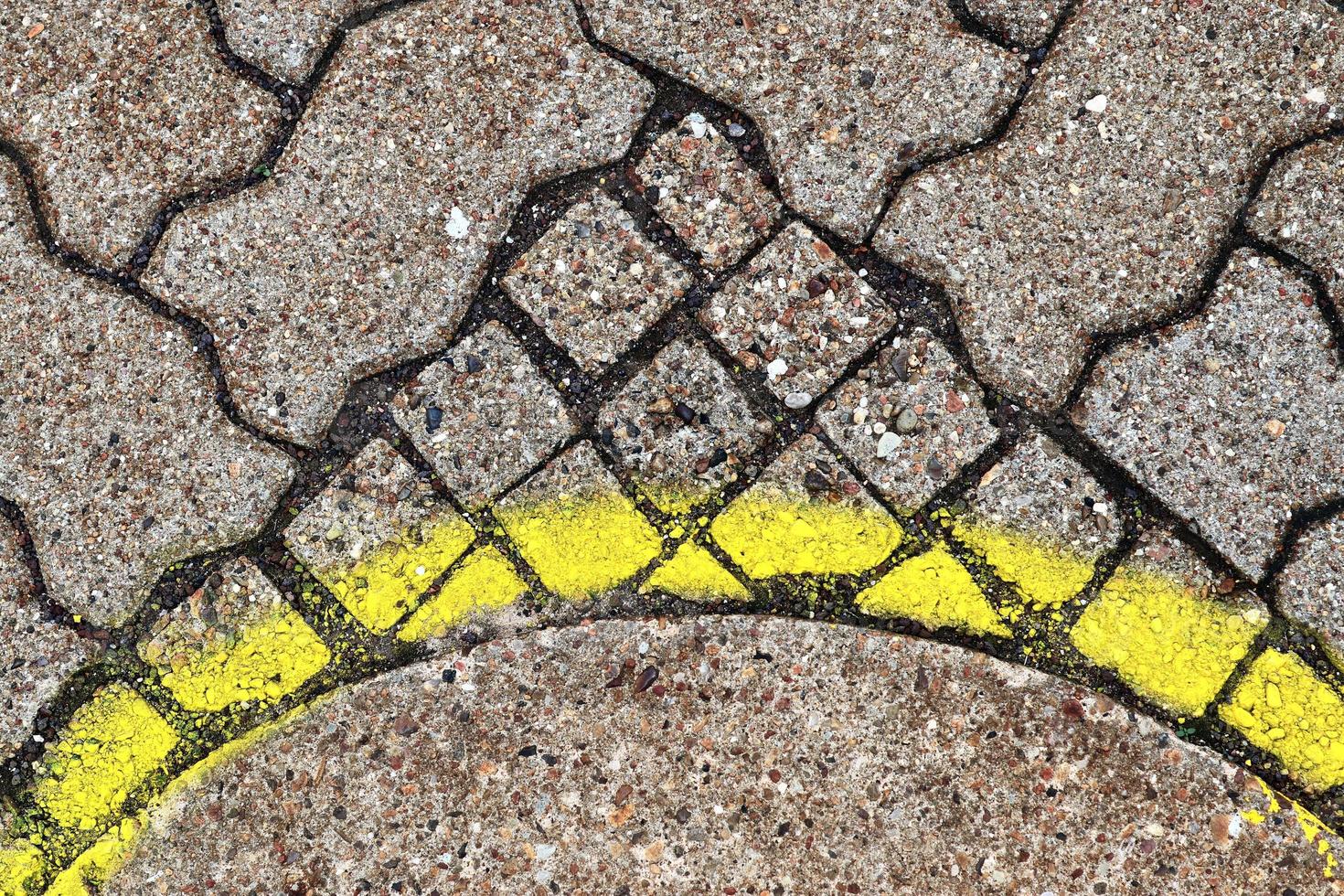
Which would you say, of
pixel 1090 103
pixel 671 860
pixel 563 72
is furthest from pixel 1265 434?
pixel 563 72

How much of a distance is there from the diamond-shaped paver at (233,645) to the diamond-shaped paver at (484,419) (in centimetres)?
45

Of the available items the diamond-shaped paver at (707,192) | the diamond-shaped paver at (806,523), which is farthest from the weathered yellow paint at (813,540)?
the diamond-shaped paver at (707,192)

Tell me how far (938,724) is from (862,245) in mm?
1002

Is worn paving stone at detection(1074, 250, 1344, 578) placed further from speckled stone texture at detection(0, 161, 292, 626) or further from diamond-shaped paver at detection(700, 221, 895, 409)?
speckled stone texture at detection(0, 161, 292, 626)

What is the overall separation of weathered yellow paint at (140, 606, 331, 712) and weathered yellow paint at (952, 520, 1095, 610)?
4.60 ft

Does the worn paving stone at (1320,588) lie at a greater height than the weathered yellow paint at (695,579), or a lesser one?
lesser

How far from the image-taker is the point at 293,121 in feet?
6.55

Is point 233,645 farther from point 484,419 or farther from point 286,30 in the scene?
point 286,30

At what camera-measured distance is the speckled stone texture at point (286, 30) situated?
78.7 inches

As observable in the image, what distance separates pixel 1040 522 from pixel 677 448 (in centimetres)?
76

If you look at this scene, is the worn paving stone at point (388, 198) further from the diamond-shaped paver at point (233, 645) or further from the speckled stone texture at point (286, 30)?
the diamond-shaped paver at point (233, 645)

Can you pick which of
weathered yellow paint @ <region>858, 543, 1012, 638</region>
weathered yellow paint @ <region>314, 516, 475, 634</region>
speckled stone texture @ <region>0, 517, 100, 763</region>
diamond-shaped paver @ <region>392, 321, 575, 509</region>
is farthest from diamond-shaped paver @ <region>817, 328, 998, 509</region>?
speckled stone texture @ <region>0, 517, 100, 763</region>

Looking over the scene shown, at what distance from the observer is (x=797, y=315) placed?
1919mm

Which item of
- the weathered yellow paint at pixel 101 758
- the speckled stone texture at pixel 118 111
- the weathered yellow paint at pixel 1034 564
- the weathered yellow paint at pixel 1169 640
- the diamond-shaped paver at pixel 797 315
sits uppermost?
the speckled stone texture at pixel 118 111
